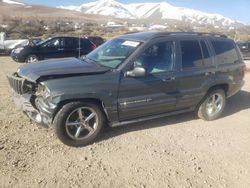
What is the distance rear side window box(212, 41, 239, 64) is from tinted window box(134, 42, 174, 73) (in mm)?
1305

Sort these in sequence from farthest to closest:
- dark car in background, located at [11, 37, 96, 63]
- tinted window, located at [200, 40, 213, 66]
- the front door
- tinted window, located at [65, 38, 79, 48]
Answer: tinted window, located at [65, 38, 79, 48] < dark car in background, located at [11, 37, 96, 63] < tinted window, located at [200, 40, 213, 66] < the front door

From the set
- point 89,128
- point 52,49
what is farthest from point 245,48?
point 89,128

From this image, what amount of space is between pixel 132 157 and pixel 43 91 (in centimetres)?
171

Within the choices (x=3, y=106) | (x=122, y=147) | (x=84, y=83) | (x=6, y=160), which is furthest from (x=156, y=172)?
(x=3, y=106)

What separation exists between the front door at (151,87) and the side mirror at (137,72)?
0.08 m

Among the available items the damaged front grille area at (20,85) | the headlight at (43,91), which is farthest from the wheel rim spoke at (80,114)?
the damaged front grille area at (20,85)

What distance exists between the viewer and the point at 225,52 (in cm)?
663

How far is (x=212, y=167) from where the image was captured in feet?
15.2

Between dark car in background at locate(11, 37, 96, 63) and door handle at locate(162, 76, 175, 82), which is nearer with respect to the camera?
door handle at locate(162, 76, 175, 82)

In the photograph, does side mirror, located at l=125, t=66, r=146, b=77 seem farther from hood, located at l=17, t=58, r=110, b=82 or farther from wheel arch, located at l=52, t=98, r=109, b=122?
wheel arch, located at l=52, t=98, r=109, b=122

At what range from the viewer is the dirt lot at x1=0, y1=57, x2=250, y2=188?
409 cm

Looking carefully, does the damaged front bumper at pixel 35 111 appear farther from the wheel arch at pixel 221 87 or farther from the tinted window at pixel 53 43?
the tinted window at pixel 53 43

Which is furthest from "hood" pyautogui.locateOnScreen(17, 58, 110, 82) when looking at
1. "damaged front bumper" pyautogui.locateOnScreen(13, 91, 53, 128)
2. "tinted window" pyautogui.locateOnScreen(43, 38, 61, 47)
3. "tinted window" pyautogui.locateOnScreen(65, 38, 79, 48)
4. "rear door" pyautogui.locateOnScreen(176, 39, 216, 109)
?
"tinted window" pyautogui.locateOnScreen(65, 38, 79, 48)

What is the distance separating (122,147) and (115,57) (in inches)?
63.2
